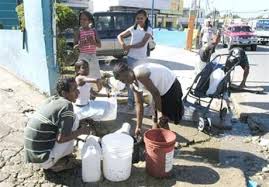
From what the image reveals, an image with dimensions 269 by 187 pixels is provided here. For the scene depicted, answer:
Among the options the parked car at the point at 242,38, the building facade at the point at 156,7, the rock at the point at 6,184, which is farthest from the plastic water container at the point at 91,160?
the building facade at the point at 156,7

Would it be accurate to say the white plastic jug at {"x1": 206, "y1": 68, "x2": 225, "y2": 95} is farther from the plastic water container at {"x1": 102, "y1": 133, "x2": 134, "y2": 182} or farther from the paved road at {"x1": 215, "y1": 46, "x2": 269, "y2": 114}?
the plastic water container at {"x1": 102, "y1": 133, "x2": 134, "y2": 182}

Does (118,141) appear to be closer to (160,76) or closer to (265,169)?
(160,76)

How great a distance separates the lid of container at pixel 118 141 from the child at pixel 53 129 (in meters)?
0.26

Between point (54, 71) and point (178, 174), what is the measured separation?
11.2 ft

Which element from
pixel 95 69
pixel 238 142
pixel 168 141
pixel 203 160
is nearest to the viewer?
pixel 168 141

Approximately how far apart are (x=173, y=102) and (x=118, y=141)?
1067 millimetres

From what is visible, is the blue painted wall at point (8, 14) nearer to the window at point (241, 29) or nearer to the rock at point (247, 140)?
the rock at point (247, 140)

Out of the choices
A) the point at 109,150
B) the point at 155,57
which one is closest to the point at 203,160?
the point at 109,150

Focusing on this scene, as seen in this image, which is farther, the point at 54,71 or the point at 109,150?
the point at 54,71

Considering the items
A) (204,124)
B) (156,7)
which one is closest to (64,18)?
(204,124)

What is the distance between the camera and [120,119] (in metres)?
5.99

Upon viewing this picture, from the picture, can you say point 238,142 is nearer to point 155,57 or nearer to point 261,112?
point 261,112

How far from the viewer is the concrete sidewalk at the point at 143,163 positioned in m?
4.01

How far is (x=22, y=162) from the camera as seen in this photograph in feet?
14.4
